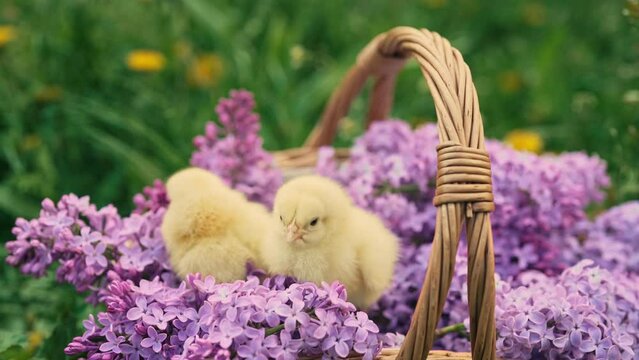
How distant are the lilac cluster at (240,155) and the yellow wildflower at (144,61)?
45.8 inches

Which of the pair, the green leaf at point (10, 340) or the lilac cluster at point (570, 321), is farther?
the green leaf at point (10, 340)

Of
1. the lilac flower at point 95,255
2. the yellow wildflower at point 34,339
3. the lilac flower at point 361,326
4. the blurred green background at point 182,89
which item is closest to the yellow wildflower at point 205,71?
the blurred green background at point 182,89

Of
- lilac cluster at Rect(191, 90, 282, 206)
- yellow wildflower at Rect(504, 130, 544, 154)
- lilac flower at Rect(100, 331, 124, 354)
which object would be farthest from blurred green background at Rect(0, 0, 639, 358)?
lilac cluster at Rect(191, 90, 282, 206)

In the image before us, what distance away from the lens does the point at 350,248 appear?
167cm

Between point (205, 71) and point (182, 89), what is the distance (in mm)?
255

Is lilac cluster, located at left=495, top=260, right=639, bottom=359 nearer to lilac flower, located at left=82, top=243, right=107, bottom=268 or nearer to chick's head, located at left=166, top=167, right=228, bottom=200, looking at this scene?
chick's head, located at left=166, top=167, right=228, bottom=200

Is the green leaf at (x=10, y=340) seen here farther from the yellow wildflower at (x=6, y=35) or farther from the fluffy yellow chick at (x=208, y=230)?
the yellow wildflower at (x=6, y=35)

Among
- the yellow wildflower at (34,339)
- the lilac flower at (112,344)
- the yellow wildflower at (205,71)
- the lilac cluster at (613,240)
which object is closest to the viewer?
the lilac flower at (112,344)

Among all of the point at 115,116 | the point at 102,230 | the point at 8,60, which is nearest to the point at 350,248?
the point at 102,230

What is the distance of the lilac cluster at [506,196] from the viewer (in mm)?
2021

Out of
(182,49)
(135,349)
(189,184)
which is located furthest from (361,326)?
(182,49)

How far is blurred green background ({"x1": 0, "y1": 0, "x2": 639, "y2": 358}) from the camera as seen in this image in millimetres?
2686

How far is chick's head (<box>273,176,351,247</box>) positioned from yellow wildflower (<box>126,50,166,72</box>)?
176 centimetres

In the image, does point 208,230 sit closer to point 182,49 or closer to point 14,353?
point 14,353
